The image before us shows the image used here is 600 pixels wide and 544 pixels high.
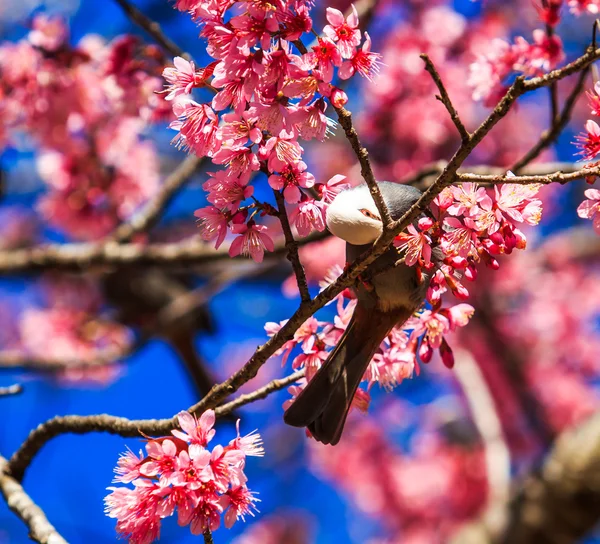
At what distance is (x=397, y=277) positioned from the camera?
1.48 m

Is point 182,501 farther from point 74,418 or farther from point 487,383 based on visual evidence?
point 487,383

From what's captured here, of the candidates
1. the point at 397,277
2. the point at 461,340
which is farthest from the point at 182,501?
the point at 461,340

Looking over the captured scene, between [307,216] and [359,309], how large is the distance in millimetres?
307

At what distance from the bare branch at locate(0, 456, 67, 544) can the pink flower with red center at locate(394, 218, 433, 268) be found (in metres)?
0.90

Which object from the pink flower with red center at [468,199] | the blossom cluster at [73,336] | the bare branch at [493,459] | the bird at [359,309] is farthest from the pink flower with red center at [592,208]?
the blossom cluster at [73,336]

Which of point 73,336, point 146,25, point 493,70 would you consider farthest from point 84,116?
point 493,70

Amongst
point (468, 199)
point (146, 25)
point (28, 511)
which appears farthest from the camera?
point (146, 25)

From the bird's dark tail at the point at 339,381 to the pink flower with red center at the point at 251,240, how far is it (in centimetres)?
29

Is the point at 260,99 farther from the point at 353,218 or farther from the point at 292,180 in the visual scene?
the point at 353,218

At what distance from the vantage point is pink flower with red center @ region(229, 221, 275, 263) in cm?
131

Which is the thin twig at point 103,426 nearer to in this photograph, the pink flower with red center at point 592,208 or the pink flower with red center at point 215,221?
the pink flower with red center at point 215,221

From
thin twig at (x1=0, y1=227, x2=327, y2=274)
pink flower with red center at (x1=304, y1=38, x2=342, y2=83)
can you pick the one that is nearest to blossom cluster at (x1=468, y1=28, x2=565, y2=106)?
pink flower with red center at (x1=304, y1=38, x2=342, y2=83)

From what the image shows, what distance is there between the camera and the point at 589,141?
128cm

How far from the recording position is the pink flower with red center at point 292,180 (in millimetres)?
1227
